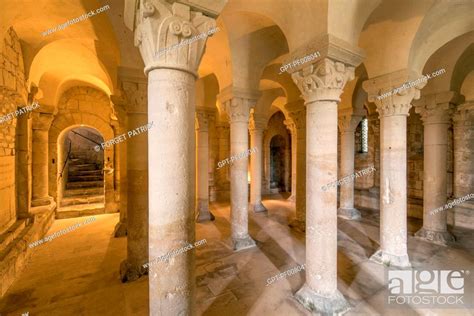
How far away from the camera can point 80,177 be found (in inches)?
460

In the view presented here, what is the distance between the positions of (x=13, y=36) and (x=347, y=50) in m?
6.41

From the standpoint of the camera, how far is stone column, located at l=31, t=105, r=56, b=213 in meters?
6.75

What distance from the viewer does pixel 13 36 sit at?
14.8 feet

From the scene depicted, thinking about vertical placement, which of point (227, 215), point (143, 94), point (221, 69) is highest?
point (221, 69)

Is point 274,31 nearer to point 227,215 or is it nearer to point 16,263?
point 227,215

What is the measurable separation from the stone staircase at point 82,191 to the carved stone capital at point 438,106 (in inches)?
412

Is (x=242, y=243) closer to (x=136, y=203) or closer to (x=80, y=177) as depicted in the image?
(x=136, y=203)

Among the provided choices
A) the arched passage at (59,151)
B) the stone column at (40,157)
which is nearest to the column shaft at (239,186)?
the arched passage at (59,151)

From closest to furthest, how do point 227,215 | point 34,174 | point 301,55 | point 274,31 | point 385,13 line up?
point 301,55, point 385,13, point 274,31, point 34,174, point 227,215

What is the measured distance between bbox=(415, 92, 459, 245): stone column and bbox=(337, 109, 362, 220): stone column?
2.18 m

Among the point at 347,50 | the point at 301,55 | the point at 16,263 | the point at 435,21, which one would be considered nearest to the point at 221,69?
the point at 301,55

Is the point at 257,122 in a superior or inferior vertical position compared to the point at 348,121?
superior

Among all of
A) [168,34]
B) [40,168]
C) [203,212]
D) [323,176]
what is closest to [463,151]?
[323,176]

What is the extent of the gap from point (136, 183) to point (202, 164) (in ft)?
12.2
